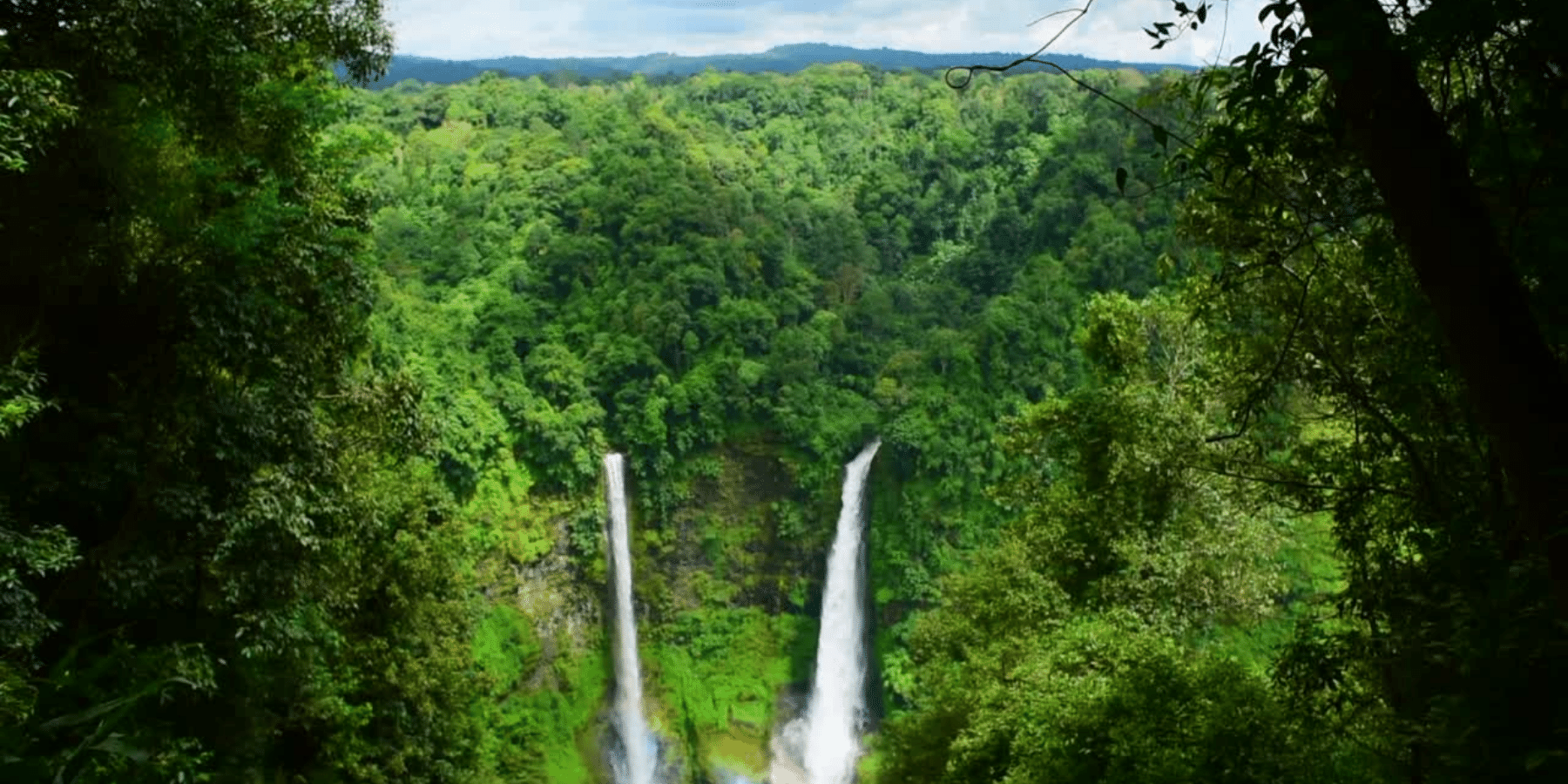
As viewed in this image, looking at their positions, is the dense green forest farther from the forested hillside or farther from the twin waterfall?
the forested hillside

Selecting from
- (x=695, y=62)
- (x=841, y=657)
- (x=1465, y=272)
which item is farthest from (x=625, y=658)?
(x=695, y=62)

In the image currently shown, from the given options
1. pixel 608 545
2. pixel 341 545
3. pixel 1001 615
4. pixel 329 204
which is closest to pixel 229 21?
pixel 329 204

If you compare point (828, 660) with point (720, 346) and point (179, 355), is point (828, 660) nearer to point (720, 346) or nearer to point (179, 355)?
point (720, 346)

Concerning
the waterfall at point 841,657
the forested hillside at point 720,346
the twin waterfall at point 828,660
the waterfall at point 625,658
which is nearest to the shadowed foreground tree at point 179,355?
the forested hillside at point 720,346

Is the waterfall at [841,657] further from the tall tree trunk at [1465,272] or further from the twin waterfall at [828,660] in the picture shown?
the tall tree trunk at [1465,272]

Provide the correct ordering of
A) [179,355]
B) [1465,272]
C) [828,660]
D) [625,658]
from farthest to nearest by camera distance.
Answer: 1. [828,660]
2. [625,658]
3. [179,355]
4. [1465,272]

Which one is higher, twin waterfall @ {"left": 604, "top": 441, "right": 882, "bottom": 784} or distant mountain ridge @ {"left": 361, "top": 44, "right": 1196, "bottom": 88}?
distant mountain ridge @ {"left": 361, "top": 44, "right": 1196, "bottom": 88}

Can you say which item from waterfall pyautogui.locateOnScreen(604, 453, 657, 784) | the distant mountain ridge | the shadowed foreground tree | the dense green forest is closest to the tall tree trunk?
the dense green forest
